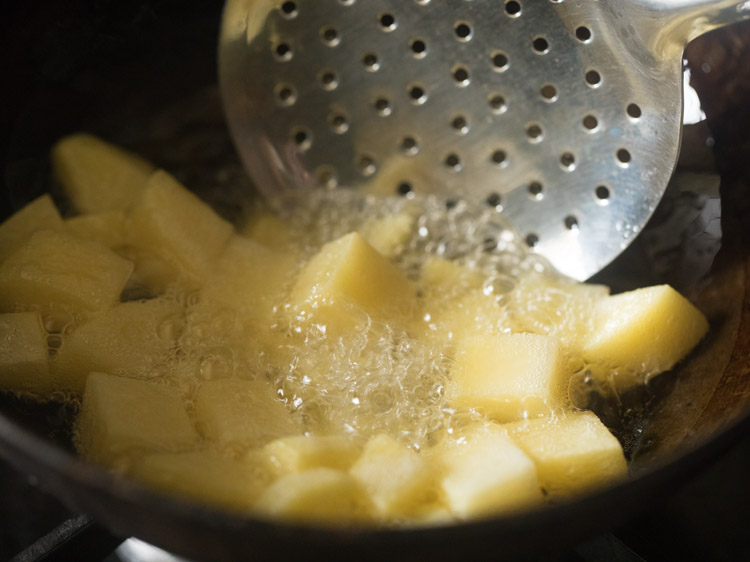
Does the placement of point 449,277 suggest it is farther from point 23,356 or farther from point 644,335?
point 23,356

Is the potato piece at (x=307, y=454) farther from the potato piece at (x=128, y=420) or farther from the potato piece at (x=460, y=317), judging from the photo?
the potato piece at (x=460, y=317)

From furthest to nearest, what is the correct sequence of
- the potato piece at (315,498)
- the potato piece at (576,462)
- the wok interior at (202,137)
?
the wok interior at (202,137) → the potato piece at (576,462) → the potato piece at (315,498)

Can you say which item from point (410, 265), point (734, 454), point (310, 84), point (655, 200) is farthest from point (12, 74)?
point (734, 454)

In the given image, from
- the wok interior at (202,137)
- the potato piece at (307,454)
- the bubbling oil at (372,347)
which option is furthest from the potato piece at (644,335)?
the potato piece at (307,454)

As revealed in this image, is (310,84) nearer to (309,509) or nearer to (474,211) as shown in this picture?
(474,211)

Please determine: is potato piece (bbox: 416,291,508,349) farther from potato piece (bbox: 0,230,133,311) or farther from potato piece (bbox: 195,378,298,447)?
potato piece (bbox: 0,230,133,311)
